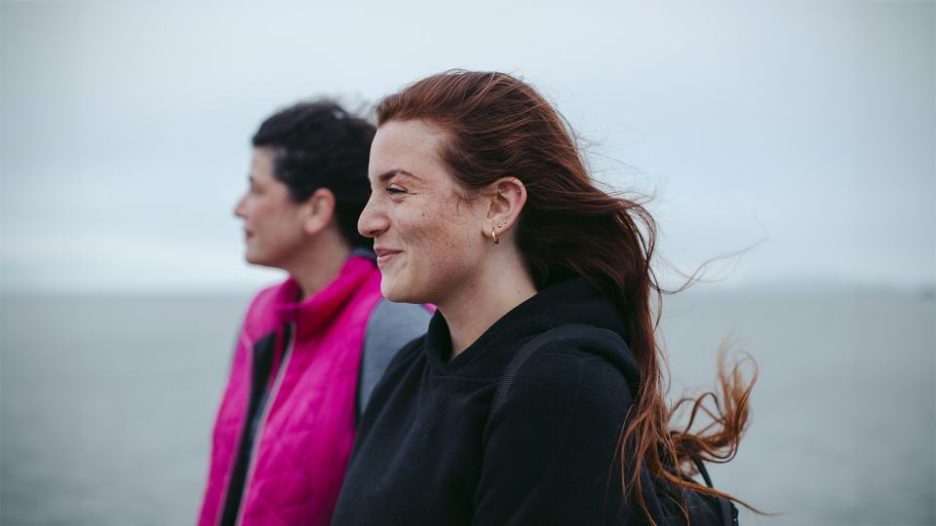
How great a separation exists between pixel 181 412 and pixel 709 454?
29.7 meters

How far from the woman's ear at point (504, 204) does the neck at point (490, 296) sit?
0.10m

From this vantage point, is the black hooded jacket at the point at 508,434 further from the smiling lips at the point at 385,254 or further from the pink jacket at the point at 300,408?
the pink jacket at the point at 300,408

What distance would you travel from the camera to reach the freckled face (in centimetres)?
226

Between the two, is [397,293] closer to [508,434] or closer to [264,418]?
[508,434]

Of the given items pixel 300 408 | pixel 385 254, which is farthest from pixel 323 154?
pixel 385 254

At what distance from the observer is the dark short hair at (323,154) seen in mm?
3629

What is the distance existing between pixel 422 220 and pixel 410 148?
22 centimetres

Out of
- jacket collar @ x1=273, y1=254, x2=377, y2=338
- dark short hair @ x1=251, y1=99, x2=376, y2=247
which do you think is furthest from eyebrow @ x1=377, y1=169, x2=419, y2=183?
dark short hair @ x1=251, y1=99, x2=376, y2=247

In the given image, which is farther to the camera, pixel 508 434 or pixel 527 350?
pixel 527 350

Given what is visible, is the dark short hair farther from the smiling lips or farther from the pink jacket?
the smiling lips

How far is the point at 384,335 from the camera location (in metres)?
3.07

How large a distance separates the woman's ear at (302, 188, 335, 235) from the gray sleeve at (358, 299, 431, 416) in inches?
23.7

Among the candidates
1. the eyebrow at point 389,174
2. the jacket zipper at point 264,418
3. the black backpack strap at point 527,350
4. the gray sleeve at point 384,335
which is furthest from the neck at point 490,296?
the jacket zipper at point 264,418

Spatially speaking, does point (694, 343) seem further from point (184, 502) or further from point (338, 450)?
point (338, 450)
